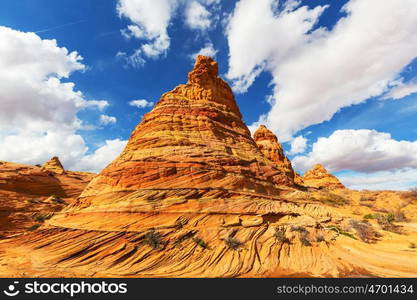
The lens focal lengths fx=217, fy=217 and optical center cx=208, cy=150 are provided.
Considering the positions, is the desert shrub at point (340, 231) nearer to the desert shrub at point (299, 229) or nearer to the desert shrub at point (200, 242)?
the desert shrub at point (299, 229)

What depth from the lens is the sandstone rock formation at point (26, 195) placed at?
25.6 m

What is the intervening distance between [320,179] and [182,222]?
253ft

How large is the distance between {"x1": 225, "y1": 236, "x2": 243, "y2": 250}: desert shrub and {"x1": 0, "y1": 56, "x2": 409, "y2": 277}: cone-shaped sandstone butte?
0.07m

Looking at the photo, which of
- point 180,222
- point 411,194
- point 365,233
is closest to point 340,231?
point 365,233

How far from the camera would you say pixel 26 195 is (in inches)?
1395

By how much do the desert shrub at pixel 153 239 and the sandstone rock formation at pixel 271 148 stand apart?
150 ft

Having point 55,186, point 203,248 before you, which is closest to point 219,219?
point 203,248

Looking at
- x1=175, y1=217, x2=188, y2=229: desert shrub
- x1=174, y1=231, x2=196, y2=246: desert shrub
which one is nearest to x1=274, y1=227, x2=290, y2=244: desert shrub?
x1=174, y1=231, x2=196, y2=246: desert shrub

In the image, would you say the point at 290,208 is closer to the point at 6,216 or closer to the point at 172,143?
the point at 172,143

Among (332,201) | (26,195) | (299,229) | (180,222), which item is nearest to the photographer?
(180,222)

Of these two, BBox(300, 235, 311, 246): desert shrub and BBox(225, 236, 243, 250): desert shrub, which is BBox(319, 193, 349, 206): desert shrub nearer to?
BBox(300, 235, 311, 246): desert shrub

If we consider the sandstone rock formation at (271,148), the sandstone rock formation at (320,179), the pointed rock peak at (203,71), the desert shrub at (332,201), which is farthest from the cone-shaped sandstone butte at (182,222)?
the sandstone rock formation at (320,179)

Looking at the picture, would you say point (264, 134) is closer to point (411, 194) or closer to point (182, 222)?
point (411, 194)

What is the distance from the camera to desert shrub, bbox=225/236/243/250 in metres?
14.2
